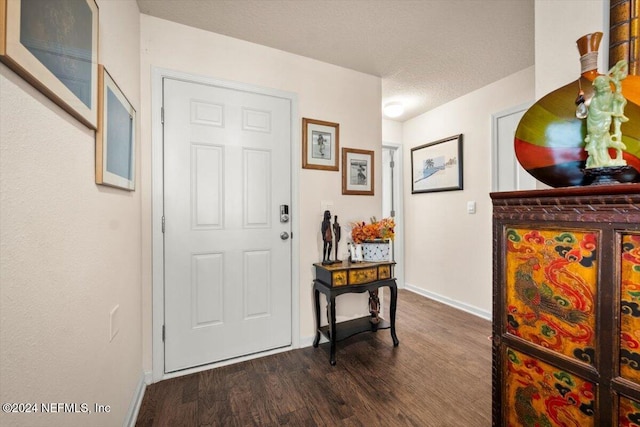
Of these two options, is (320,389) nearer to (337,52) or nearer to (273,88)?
(273,88)

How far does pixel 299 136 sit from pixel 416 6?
1.21 metres

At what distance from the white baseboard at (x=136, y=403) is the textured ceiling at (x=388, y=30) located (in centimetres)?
243

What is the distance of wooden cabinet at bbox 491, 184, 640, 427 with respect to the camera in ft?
2.16

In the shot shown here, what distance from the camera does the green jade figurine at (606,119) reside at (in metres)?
0.75

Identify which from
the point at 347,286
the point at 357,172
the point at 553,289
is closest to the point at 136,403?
the point at 347,286

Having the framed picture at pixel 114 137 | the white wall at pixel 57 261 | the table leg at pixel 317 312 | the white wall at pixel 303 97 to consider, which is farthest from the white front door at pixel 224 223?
the white wall at pixel 57 261

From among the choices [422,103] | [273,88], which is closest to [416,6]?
[273,88]

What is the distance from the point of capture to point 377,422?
1480 millimetres

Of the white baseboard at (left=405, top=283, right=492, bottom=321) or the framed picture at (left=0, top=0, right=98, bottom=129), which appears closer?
the framed picture at (left=0, top=0, right=98, bottom=129)

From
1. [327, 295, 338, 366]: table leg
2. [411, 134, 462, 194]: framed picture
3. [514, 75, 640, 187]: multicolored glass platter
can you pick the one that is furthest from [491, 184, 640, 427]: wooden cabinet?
[411, 134, 462, 194]: framed picture

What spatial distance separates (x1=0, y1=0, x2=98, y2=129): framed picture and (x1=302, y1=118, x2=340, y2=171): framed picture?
4.93 feet

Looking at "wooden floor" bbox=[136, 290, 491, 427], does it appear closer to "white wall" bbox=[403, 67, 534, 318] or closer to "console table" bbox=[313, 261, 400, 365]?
"console table" bbox=[313, 261, 400, 365]

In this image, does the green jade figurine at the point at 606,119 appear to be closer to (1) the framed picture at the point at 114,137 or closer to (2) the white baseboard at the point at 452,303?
(1) the framed picture at the point at 114,137

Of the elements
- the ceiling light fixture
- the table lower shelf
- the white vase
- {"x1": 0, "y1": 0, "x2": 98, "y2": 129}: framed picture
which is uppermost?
the ceiling light fixture
